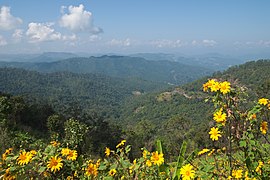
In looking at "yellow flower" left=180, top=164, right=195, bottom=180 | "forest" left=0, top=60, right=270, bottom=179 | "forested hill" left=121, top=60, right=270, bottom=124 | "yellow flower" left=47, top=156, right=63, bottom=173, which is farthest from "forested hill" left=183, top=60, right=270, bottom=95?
"yellow flower" left=47, top=156, right=63, bottom=173

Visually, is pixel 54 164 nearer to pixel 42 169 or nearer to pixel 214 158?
pixel 42 169

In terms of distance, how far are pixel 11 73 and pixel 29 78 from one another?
577 inches

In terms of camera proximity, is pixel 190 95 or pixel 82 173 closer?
pixel 82 173

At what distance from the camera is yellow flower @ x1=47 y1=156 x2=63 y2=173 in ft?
7.28

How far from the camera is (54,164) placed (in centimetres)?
225

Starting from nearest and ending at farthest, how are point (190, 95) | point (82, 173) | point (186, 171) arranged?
1. point (186, 171)
2. point (82, 173)
3. point (190, 95)

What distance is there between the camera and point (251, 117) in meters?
2.10

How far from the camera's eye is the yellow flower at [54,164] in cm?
222

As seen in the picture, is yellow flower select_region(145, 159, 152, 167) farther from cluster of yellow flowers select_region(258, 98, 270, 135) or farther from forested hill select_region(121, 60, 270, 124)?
forested hill select_region(121, 60, 270, 124)

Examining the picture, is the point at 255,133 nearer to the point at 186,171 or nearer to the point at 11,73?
the point at 186,171

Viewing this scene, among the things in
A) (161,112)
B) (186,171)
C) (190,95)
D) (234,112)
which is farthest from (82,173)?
(190,95)

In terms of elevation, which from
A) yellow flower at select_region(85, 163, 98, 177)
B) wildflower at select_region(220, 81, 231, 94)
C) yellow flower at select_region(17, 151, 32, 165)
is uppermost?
wildflower at select_region(220, 81, 231, 94)

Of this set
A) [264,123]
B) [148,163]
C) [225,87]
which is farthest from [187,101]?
[225,87]

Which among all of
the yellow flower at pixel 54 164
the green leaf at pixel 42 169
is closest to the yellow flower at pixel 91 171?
the yellow flower at pixel 54 164
